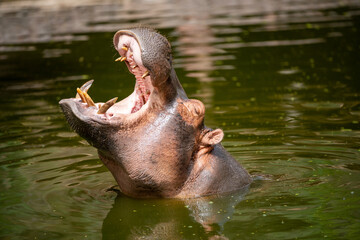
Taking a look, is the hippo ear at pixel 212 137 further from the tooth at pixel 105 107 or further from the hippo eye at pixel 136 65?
the tooth at pixel 105 107

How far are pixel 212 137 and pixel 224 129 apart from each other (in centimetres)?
257

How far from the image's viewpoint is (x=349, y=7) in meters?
20.6

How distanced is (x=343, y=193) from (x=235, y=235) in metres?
1.15

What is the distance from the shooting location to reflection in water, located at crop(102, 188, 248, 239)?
488 cm

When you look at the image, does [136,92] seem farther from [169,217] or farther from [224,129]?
[224,129]

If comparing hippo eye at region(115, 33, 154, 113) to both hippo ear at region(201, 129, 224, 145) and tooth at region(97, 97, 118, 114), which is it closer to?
tooth at region(97, 97, 118, 114)

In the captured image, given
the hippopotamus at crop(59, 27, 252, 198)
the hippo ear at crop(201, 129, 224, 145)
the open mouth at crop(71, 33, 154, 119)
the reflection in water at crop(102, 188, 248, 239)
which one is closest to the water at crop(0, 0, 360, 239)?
the reflection in water at crop(102, 188, 248, 239)

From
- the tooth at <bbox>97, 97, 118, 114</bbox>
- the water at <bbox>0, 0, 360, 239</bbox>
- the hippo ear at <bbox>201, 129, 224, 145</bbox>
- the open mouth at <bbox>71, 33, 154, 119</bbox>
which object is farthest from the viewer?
the hippo ear at <bbox>201, 129, 224, 145</bbox>

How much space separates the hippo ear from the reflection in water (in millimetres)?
444

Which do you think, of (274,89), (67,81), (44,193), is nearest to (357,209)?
(44,193)

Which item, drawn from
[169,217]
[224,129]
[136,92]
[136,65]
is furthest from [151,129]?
[224,129]

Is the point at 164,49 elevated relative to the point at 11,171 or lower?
elevated

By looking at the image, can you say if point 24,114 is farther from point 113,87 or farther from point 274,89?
point 274,89

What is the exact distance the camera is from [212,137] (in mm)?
5363
